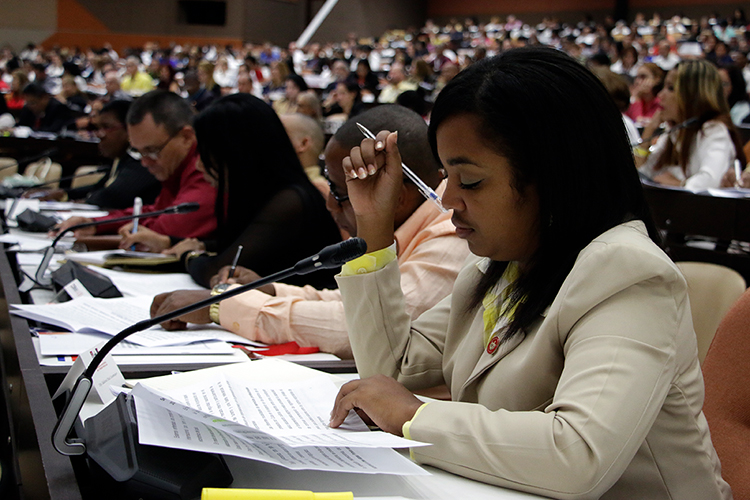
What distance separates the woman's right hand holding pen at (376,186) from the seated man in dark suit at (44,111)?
781 centimetres

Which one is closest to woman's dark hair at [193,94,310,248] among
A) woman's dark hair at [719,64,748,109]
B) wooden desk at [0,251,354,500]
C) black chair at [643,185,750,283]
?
wooden desk at [0,251,354,500]

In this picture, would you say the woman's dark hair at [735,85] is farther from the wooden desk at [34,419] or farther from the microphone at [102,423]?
the microphone at [102,423]

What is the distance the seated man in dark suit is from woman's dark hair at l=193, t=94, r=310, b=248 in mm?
6798

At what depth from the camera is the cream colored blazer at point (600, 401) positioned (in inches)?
30.6

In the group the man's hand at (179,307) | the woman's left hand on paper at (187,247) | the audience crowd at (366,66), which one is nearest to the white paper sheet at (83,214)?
the woman's left hand on paper at (187,247)

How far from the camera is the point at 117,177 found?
3.68m

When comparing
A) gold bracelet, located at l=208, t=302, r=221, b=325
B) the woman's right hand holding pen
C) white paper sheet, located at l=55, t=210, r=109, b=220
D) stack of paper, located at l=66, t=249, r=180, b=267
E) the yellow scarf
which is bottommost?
white paper sheet, located at l=55, t=210, r=109, b=220

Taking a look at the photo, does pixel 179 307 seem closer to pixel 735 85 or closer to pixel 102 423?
pixel 102 423

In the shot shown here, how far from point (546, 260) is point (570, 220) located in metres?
0.07

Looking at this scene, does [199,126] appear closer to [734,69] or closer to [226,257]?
[226,257]

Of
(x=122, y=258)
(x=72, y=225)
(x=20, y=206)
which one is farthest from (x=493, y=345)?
(x=20, y=206)

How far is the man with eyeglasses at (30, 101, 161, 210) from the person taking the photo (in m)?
3.54

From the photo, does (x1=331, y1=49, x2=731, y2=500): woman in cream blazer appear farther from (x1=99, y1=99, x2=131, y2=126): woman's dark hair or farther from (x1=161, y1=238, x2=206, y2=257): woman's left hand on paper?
(x1=99, y1=99, x2=131, y2=126): woman's dark hair

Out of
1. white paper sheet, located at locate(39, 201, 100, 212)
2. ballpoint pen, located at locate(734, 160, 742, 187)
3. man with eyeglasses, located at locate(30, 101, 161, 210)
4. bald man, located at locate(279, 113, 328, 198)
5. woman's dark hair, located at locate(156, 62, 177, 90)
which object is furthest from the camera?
woman's dark hair, located at locate(156, 62, 177, 90)
